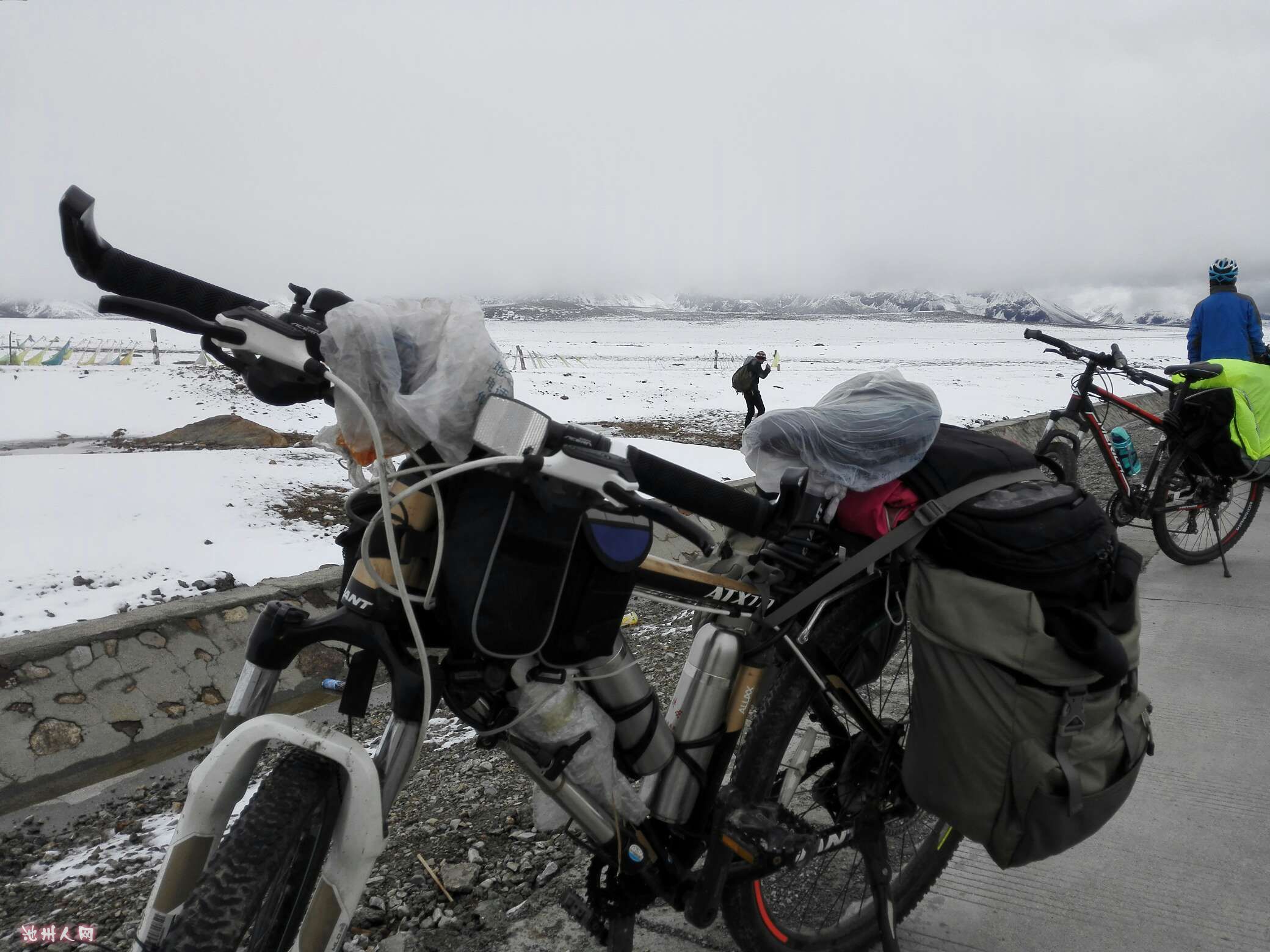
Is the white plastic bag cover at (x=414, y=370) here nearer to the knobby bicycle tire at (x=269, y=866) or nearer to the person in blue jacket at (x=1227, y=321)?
the knobby bicycle tire at (x=269, y=866)

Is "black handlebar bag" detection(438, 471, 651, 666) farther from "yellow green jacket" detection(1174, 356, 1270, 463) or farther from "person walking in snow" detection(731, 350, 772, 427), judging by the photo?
"person walking in snow" detection(731, 350, 772, 427)

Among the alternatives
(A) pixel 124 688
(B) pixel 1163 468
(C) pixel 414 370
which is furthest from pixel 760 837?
(B) pixel 1163 468

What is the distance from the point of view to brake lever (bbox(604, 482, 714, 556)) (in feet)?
4.29

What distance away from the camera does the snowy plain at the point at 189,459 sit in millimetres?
4355

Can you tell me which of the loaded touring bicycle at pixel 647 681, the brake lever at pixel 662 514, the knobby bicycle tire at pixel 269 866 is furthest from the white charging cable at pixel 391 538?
the brake lever at pixel 662 514

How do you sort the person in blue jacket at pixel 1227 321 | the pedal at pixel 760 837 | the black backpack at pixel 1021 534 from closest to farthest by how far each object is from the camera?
the black backpack at pixel 1021 534 < the pedal at pixel 760 837 < the person in blue jacket at pixel 1227 321

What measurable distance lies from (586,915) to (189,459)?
5.74 meters

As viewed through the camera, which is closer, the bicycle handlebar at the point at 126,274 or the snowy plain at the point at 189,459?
the bicycle handlebar at the point at 126,274

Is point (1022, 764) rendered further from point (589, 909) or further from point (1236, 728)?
point (1236, 728)

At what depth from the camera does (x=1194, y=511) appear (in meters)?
5.77

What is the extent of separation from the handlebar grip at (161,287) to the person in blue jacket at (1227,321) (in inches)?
283

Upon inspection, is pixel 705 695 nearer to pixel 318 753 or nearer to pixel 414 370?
pixel 318 753

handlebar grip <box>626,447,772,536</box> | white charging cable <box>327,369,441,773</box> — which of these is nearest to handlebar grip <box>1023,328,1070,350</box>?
handlebar grip <box>626,447,772,536</box>

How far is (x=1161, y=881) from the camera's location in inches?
102
